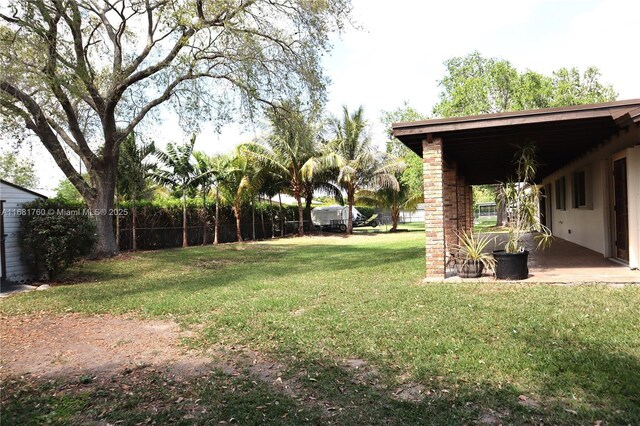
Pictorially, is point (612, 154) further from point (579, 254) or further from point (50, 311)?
point (50, 311)

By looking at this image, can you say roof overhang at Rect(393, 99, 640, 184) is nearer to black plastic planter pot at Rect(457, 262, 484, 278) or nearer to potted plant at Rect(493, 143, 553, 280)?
potted plant at Rect(493, 143, 553, 280)

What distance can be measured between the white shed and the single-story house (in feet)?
29.2

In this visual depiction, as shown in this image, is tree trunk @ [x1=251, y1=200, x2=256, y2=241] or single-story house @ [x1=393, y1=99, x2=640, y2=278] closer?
single-story house @ [x1=393, y1=99, x2=640, y2=278]

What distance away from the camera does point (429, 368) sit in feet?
12.9

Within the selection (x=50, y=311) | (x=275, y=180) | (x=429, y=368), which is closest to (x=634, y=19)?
(x=275, y=180)

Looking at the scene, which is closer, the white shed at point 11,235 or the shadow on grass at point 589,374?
the shadow on grass at point 589,374

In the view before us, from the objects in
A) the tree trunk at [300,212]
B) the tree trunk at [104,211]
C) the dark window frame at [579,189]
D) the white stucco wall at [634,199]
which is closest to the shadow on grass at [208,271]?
the tree trunk at [104,211]

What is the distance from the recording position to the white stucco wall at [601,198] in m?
8.06

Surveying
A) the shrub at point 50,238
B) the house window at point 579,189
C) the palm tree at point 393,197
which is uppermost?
the palm tree at point 393,197

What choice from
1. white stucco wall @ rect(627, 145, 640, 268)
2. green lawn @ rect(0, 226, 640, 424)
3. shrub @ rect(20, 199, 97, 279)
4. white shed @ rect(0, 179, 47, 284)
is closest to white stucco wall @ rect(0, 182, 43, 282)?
white shed @ rect(0, 179, 47, 284)

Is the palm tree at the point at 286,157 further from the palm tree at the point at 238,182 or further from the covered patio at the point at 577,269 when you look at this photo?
the covered patio at the point at 577,269

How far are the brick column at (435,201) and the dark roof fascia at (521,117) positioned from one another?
0.39 metres

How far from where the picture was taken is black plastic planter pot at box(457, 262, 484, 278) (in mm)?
8320

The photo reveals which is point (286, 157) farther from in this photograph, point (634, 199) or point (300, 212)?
point (634, 199)
